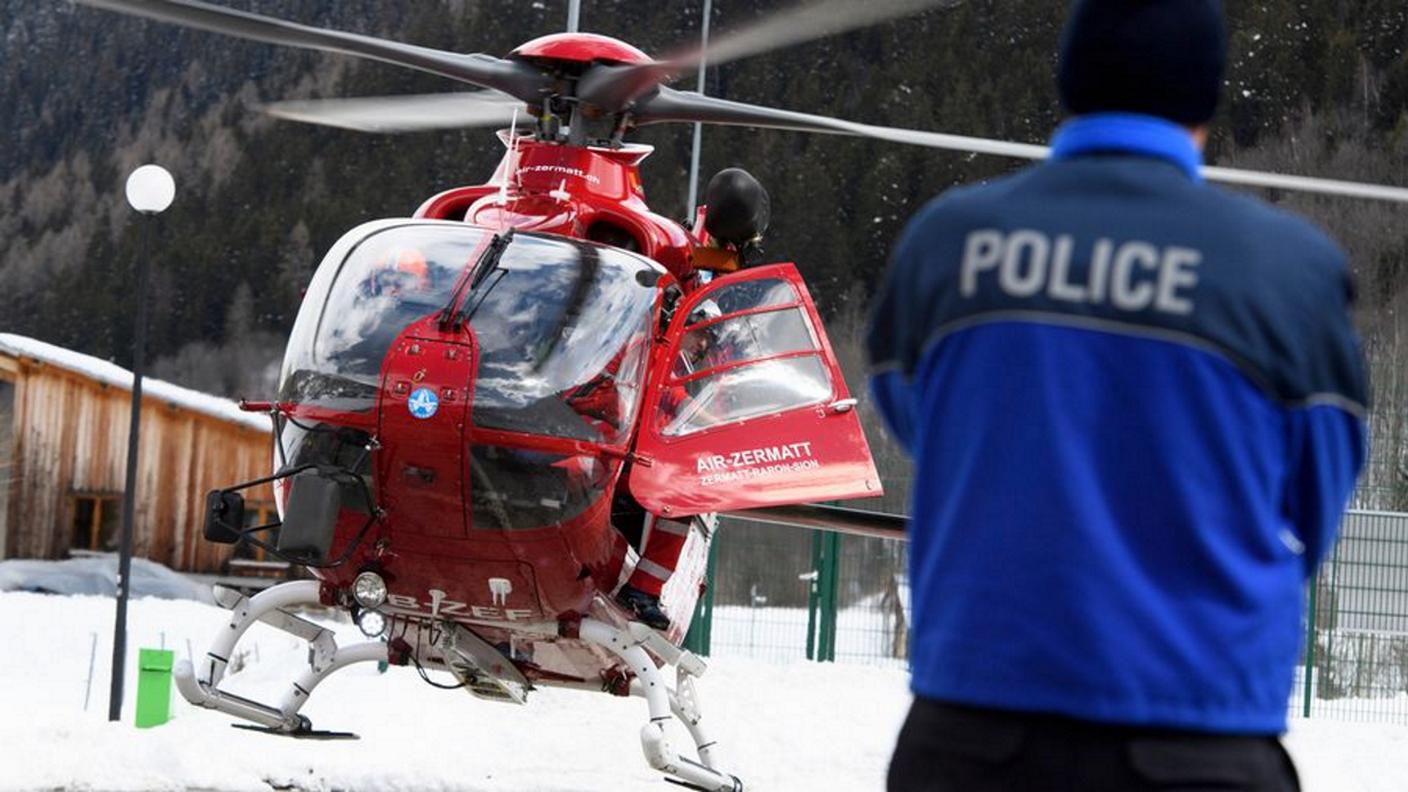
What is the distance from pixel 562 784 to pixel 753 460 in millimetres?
3411

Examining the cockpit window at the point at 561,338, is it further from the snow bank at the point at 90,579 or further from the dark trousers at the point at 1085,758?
the snow bank at the point at 90,579

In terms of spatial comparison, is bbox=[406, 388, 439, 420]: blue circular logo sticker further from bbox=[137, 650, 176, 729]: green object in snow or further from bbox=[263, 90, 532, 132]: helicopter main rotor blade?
bbox=[137, 650, 176, 729]: green object in snow

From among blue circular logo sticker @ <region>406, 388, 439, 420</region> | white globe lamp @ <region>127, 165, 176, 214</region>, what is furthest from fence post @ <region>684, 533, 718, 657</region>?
blue circular logo sticker @ <region>406, 388, 439, 420</region>

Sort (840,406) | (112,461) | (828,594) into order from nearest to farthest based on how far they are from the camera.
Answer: (840,406), (828,594), (112,461)

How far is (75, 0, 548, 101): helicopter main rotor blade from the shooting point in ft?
26.9

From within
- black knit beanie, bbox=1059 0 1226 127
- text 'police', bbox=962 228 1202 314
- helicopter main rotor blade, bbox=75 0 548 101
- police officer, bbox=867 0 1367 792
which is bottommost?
police officer, bbox=867 0 1367 792

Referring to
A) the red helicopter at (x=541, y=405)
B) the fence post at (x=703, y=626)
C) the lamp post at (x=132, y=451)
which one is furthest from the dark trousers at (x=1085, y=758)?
the fence post at (x=703, y=626)

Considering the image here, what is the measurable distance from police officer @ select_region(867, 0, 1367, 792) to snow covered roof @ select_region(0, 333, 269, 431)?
107ft

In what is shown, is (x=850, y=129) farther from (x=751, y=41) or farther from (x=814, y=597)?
(x=814, y=597)

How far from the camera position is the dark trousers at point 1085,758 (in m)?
2.64

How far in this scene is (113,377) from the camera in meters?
35.6

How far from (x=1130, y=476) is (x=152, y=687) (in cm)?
1169

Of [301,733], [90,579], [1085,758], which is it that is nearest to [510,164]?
[301,733]

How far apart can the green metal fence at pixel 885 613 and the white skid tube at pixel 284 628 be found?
35.5ft
